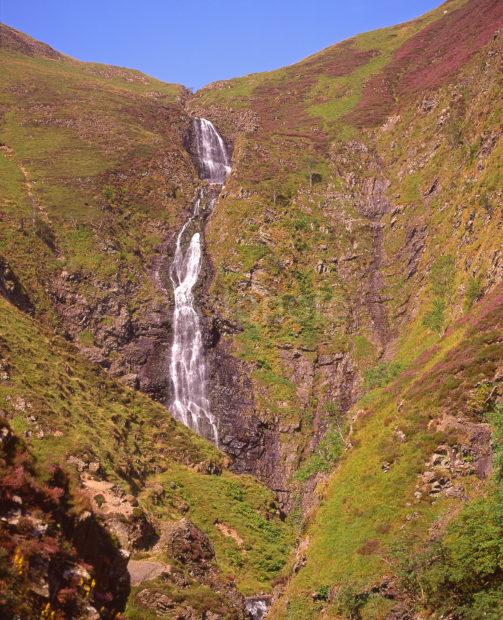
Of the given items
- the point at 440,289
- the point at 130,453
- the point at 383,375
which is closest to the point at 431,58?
the point at 440,289

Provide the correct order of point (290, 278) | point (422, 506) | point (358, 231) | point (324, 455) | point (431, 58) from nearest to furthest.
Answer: point (422, 506)
point (324, 455)
point (290, 278)
point (358, 231)
point (431, 58)

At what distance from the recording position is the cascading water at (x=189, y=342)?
57969 millimetres

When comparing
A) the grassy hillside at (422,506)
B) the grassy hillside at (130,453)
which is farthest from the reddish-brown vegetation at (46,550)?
the grassy hillside at (130,453)

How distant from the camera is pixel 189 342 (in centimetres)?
6412

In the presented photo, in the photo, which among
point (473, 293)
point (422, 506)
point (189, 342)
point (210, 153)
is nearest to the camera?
point (422, 506)

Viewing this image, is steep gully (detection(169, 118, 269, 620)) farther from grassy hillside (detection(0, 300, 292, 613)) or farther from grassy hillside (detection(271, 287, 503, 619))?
grassy hillside (detection(271, 287, 503, 619))

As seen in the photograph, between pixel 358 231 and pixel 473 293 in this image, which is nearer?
pixel 473 293

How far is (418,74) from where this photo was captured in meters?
107

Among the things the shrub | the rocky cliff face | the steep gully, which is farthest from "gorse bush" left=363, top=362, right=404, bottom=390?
the steep gully

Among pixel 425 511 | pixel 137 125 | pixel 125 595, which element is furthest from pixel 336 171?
pixel 125 595

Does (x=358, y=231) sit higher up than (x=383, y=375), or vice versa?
(x=358, y=231)

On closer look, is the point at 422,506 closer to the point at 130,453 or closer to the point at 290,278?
the point at 130,453

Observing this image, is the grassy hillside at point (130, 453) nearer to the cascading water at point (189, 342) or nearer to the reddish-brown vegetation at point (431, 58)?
the cascading water at point (189, 342)

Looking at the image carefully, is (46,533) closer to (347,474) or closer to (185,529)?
(185,529)
